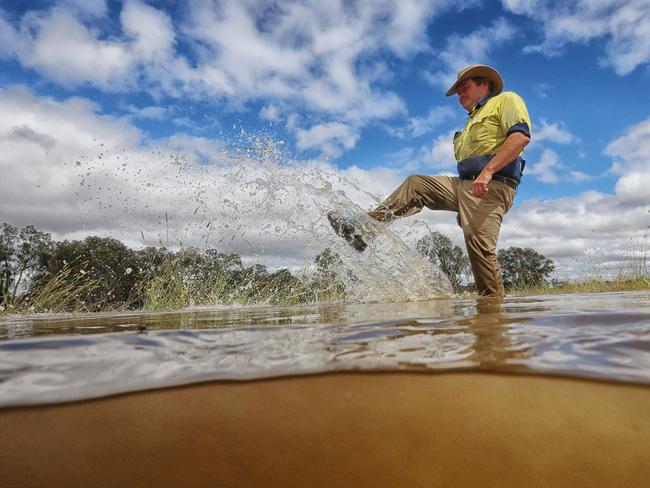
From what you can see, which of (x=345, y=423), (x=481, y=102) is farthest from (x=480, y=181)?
(x=345, y=423)

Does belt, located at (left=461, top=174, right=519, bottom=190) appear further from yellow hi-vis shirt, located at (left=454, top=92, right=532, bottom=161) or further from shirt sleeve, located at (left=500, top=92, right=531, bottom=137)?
shirt sleeve, located at (left=500, top=92, right=531, bottom=137)

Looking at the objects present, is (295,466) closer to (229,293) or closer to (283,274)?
(229,293)

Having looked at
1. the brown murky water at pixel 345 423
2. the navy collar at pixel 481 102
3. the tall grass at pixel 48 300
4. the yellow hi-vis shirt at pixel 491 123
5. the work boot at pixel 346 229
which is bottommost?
the brown murky water at pixel 345 423

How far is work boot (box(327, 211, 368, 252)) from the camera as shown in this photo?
17.5 ft

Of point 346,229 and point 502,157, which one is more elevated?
point 502,157

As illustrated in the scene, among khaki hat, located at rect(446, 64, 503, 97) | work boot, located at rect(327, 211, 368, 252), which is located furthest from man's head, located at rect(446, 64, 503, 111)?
work boot, located at rect(327, 211, 368, 252)

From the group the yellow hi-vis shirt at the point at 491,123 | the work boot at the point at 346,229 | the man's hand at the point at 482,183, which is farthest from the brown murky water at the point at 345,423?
the work boot at the point at 346,229

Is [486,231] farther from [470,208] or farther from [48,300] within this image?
[48,300]

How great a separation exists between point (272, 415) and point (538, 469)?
0.54m

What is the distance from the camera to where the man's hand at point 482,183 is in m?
4.72

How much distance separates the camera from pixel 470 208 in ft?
16.8

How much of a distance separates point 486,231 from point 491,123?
1124 mm

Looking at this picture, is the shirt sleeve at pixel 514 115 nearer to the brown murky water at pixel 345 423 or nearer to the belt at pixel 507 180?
the belt at pixel 507 180

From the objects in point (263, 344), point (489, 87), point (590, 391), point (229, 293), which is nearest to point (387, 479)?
point (590, 391)
